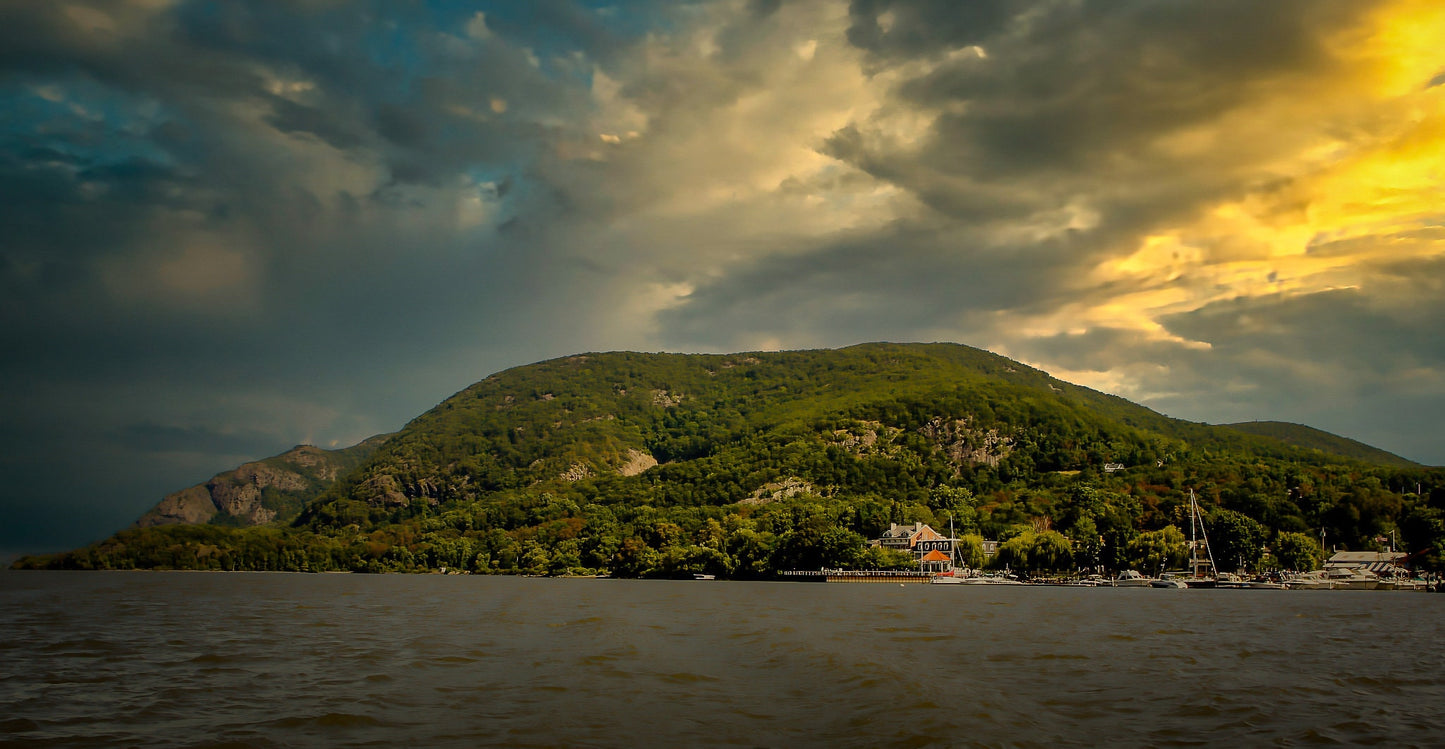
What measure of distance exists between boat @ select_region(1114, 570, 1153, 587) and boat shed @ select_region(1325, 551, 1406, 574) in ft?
118

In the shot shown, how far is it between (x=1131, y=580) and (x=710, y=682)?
13454 centimetres

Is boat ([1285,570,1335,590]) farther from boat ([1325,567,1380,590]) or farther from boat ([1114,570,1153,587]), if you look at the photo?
boat ([1114,570,1153,587])

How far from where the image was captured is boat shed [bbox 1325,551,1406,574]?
145375 millimetres

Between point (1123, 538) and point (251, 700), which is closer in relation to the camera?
point (251, 700)

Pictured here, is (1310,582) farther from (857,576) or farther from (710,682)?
(710,682)

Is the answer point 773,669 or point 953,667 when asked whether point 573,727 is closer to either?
point 773,669

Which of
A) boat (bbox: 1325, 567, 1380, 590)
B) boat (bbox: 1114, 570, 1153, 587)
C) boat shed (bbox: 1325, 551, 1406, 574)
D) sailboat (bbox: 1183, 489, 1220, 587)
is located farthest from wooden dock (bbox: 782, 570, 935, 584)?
boat shed (bbox: 1325, 551, 1406, 574)

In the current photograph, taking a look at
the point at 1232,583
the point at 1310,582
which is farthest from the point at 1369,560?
the point at 1232,583

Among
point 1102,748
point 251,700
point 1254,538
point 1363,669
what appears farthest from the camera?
point 1254,538

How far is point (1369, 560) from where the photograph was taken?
499 feet

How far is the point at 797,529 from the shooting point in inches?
7215

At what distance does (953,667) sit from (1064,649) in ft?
33.1

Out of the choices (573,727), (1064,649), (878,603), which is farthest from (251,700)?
(878,603)

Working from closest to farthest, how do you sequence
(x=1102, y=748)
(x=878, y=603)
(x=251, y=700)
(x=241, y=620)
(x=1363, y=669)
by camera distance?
(x=1102, y=748) < (x=251, y=700) < (x=1363, y=669) < (x=241, y=620) < (x=878, y=603)
